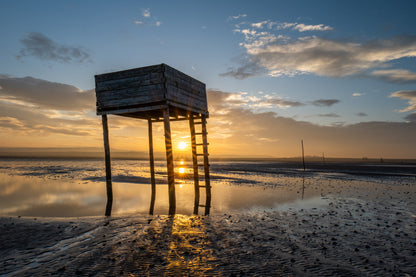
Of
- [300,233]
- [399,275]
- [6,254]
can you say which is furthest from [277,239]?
[6,254]

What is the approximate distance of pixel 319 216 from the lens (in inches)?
324

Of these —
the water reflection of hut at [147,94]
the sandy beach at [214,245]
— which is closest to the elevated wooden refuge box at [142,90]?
the water reflection of hut at [147,94]

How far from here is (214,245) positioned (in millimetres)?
5273

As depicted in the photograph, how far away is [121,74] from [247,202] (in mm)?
9519

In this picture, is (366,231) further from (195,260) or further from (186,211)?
(186,211)

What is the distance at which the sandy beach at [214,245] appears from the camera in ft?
13.2

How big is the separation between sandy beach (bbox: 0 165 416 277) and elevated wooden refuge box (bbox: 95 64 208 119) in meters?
6.04

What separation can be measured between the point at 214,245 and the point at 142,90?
886 cm

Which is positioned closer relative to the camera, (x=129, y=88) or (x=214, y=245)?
(x=214, y=245)

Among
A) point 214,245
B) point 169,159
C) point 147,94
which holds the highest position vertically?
point 147,94

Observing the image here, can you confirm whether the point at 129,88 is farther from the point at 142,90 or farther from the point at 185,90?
the point at 185,90

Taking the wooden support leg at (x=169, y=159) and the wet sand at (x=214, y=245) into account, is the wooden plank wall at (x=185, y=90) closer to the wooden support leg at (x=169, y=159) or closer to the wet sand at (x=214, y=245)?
the wooden support leg at (x=169, y=159)

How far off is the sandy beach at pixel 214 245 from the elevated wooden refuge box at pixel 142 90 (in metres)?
6.04

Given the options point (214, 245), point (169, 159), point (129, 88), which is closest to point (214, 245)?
point (214, 245)
